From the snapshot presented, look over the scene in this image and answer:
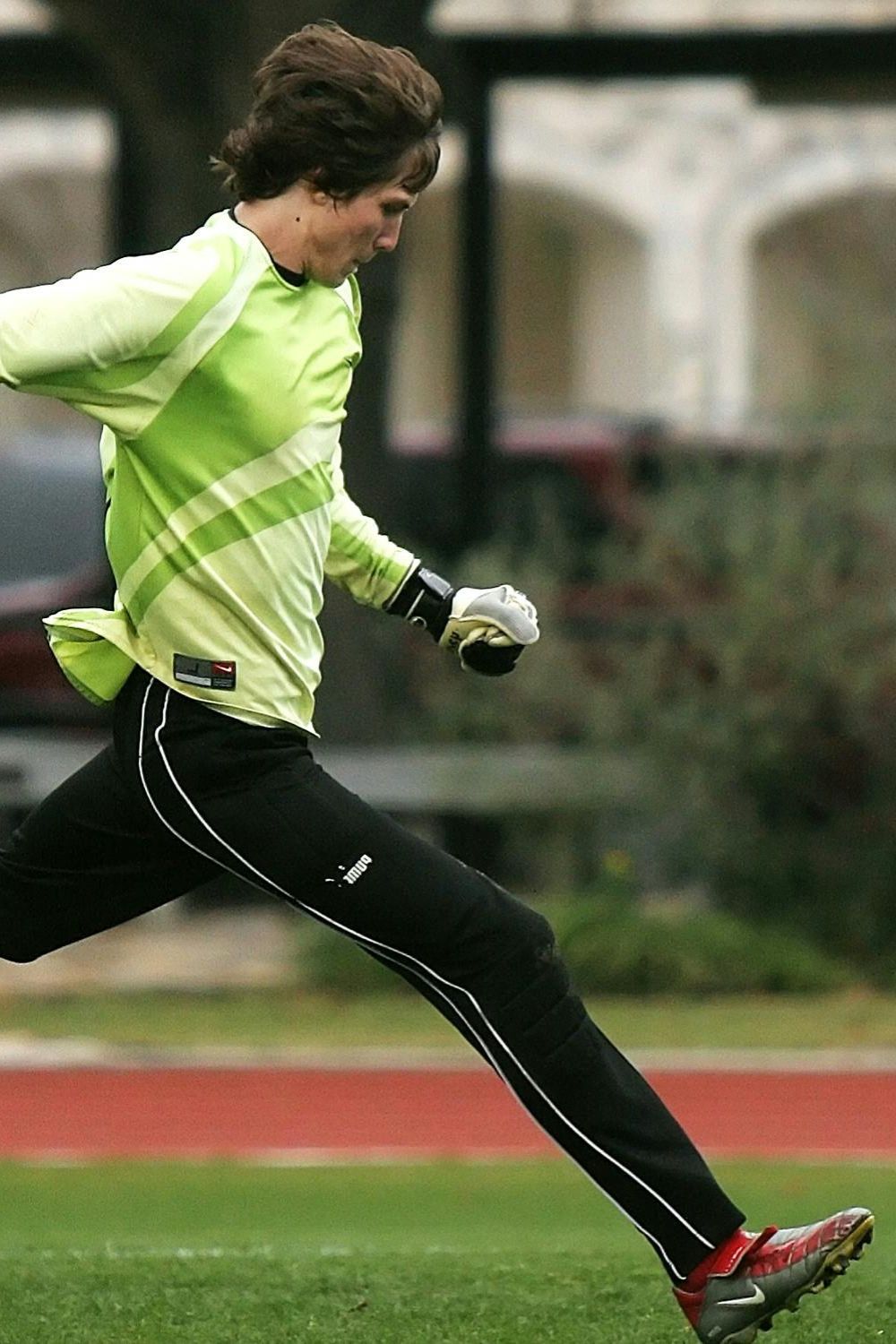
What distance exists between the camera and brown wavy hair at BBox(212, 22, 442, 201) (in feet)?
13.6

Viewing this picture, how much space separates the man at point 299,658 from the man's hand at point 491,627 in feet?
1.04

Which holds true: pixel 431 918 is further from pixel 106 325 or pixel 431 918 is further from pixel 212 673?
pixel 106 325

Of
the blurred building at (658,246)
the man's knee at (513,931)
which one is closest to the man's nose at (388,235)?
the man's knee at (513,931)

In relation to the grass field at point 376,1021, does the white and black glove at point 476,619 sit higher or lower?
higher

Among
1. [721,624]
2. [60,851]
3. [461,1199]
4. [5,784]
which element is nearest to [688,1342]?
[60,851]

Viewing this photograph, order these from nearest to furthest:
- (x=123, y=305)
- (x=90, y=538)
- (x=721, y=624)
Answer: (x=123, y=305), (x=721, y=624), (x=90, y=538)

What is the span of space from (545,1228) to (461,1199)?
0.52m

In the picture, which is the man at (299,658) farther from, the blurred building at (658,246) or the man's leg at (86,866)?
the blurred building at (658,246)

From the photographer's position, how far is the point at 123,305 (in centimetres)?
399

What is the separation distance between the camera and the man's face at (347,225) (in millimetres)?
4234

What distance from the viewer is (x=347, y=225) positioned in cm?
425

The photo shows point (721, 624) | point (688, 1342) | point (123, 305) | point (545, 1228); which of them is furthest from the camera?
point (721, 624)

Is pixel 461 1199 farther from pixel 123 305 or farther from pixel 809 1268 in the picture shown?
pixel 123 305

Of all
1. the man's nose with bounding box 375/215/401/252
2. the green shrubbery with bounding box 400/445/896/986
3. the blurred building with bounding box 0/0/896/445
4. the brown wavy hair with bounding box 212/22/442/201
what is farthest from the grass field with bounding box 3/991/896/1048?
the blurred building with bounding box 0/0/896/445
